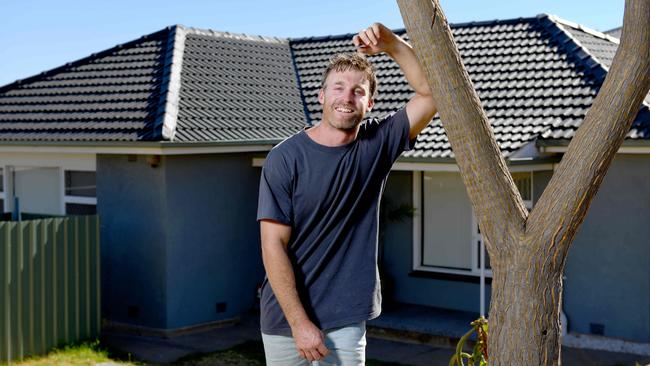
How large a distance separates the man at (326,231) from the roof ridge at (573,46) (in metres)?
8.48

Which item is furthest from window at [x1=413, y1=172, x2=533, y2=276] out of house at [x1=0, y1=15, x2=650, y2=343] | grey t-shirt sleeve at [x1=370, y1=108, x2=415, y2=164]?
grey t-shirt sleeve at [x1=370, y1=108, x2=415, y2=164]

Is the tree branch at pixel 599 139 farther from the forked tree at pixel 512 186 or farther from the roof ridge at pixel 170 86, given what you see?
the roof ridge at pixel 170 86

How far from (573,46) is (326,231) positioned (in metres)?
9.78

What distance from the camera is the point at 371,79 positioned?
3.96m

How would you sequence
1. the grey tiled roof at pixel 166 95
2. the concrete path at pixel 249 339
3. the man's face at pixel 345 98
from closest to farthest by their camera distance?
the man's face at pixel 345 98
the concrete path at pixel 249 339
the grey tiled roof at pixel 166 95

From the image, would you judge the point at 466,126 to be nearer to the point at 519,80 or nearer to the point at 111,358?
the point at 111,358

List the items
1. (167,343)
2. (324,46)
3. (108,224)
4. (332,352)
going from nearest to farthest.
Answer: (332,352) < (167,343) < (108,224) < (324,46)

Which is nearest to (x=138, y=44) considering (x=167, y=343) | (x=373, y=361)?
(x=167, y=343)

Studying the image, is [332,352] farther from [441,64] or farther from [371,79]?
[441,64]

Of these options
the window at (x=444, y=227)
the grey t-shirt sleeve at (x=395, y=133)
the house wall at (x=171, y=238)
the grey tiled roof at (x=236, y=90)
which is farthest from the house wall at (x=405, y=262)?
the grey t-shirt sleeve at (x=395, y=133)

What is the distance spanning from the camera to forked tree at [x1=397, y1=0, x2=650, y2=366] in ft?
14.2

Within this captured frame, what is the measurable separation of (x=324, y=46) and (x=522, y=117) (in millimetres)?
5493

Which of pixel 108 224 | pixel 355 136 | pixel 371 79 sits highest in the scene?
pixel 371 79

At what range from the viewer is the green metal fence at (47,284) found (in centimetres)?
959
